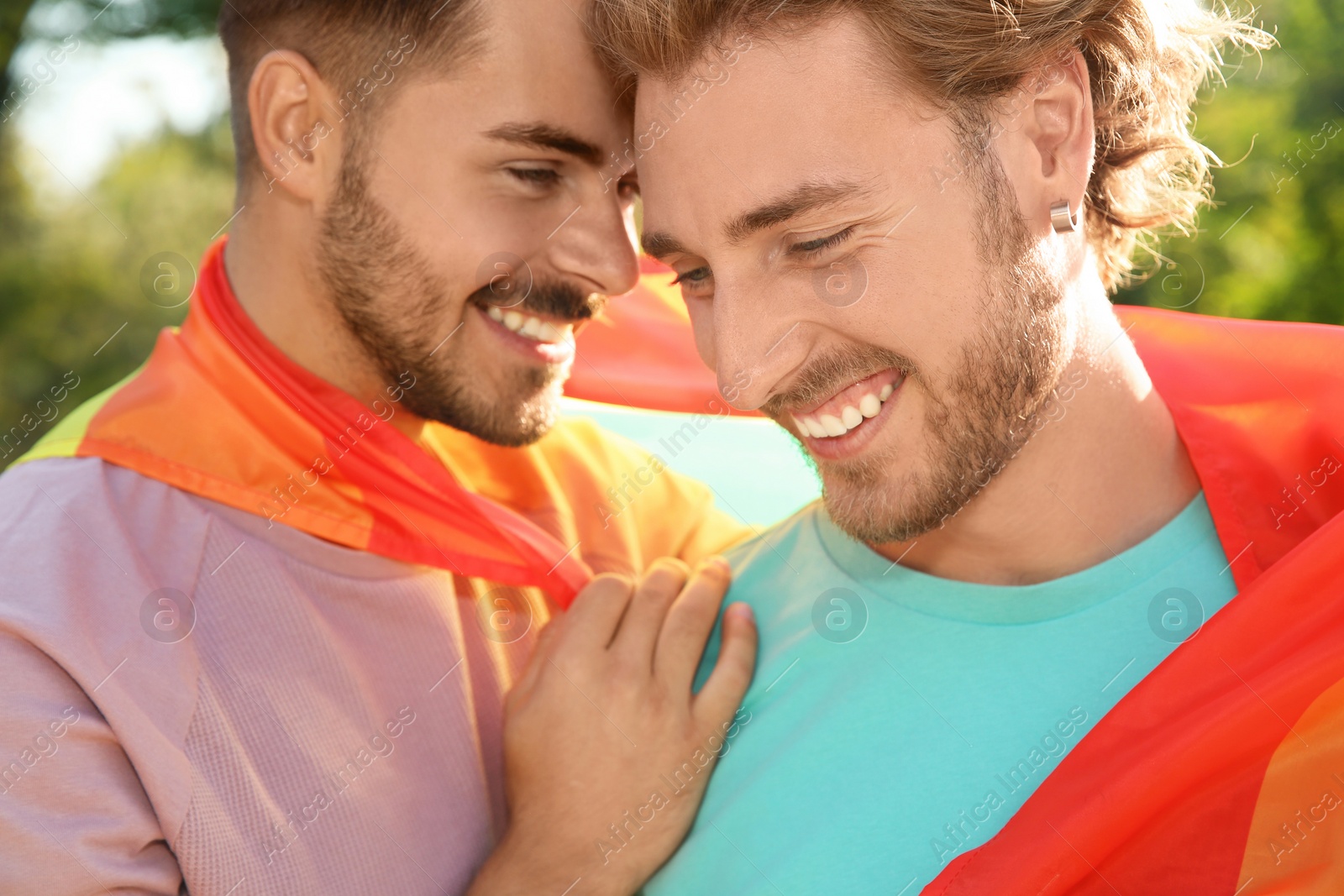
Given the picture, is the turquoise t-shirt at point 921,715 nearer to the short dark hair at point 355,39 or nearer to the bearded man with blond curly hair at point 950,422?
the bearded man with blond curly hair at point 950,422

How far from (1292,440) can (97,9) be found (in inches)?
316

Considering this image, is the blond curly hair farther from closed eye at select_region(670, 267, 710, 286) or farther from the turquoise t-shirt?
the turquoise t-shirt

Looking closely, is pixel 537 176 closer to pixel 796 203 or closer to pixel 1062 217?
pixel 796 203

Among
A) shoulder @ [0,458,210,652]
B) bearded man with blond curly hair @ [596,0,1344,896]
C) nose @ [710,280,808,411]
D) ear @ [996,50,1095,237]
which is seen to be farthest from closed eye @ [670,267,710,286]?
shoulder @ [0,458,210,652]

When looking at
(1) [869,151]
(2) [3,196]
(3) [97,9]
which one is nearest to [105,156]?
(2) [3,196]

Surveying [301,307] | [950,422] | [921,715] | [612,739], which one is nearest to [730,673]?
[612,739]

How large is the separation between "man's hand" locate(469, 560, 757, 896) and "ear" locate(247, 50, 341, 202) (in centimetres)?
105

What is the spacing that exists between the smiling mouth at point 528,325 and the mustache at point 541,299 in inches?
0.5

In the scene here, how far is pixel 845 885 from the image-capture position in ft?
5.46

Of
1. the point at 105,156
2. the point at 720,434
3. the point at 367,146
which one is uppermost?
the point at 367,146

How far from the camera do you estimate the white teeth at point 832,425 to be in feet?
6.09

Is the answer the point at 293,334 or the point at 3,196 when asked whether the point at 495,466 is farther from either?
the point at 3,196

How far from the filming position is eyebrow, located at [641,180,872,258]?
5.58ft

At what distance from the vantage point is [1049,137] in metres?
1.86
